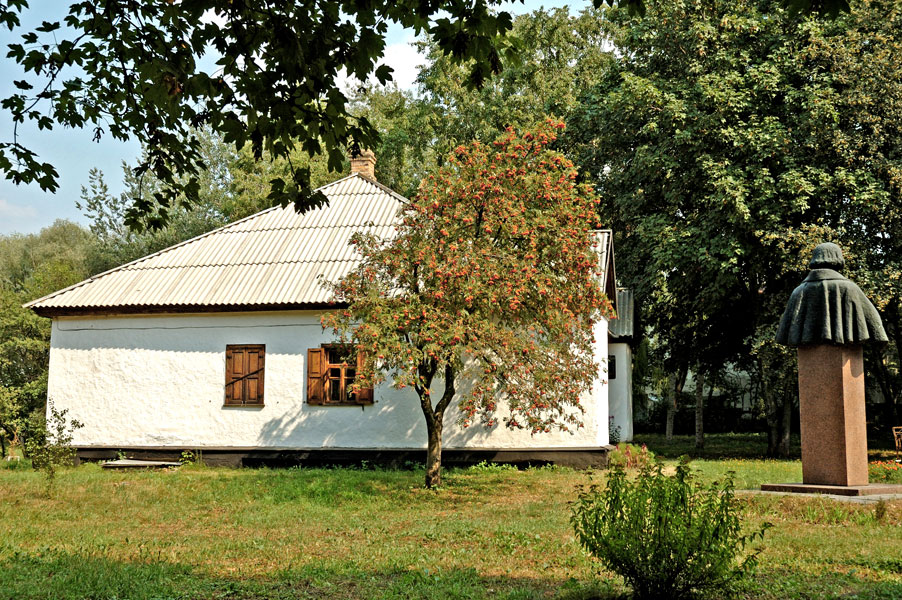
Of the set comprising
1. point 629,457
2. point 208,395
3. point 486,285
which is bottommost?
point 629,457

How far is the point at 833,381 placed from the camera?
1124 centimetres

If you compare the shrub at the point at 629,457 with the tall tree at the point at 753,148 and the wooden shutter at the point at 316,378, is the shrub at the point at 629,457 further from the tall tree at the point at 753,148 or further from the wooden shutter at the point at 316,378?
the wooden shutter at the point at 316,378

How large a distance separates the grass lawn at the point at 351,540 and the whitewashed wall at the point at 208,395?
197 centimetres

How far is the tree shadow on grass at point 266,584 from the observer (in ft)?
20.6

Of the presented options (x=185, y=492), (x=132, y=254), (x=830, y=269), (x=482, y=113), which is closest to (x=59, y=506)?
(x=185, y=492)

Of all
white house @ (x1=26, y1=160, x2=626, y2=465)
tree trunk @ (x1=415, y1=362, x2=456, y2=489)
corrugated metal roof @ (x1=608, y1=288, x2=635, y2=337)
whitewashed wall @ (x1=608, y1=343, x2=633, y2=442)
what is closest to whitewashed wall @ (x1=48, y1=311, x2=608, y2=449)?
white house @ (x1=26, y1=160, x2=626, y2=465)

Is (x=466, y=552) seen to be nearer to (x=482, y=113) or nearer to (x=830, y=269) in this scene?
(x=830, y=269)

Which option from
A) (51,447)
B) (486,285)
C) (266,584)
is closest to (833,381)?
(486,285)

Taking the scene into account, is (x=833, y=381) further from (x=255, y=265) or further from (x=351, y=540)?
(x=255, y=265)

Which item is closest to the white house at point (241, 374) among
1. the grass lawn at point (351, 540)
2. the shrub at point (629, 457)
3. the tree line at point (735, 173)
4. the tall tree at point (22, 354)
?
the shrub at point (629, 457)

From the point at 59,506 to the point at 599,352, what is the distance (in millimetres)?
9836

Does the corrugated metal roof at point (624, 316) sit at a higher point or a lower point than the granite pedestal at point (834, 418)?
higher

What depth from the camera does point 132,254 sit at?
34000mm

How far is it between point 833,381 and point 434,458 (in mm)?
6249
